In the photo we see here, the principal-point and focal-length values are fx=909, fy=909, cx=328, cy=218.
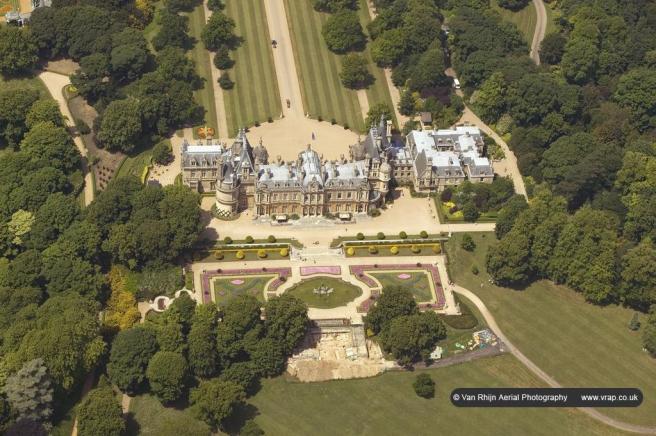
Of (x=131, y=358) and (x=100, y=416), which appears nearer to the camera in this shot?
(x=100, y=416)

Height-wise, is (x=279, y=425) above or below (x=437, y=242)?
below

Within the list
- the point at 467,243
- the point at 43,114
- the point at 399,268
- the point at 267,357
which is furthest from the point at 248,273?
the point at 43,114

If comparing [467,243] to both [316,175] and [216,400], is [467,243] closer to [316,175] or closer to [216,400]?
[316,175]

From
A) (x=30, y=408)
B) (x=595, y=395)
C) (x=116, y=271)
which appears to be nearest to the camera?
(x=30, y=408)

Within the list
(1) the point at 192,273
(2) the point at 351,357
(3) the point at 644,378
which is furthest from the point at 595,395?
(1) the point at 192,273

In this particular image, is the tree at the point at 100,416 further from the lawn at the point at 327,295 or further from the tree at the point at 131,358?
the lawn at the point at 327,295

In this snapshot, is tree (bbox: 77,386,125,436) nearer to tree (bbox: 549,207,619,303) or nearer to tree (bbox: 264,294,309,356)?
tree (bbox: 264,294,309,356)

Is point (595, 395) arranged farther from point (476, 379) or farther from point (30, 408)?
point (30, 408)
